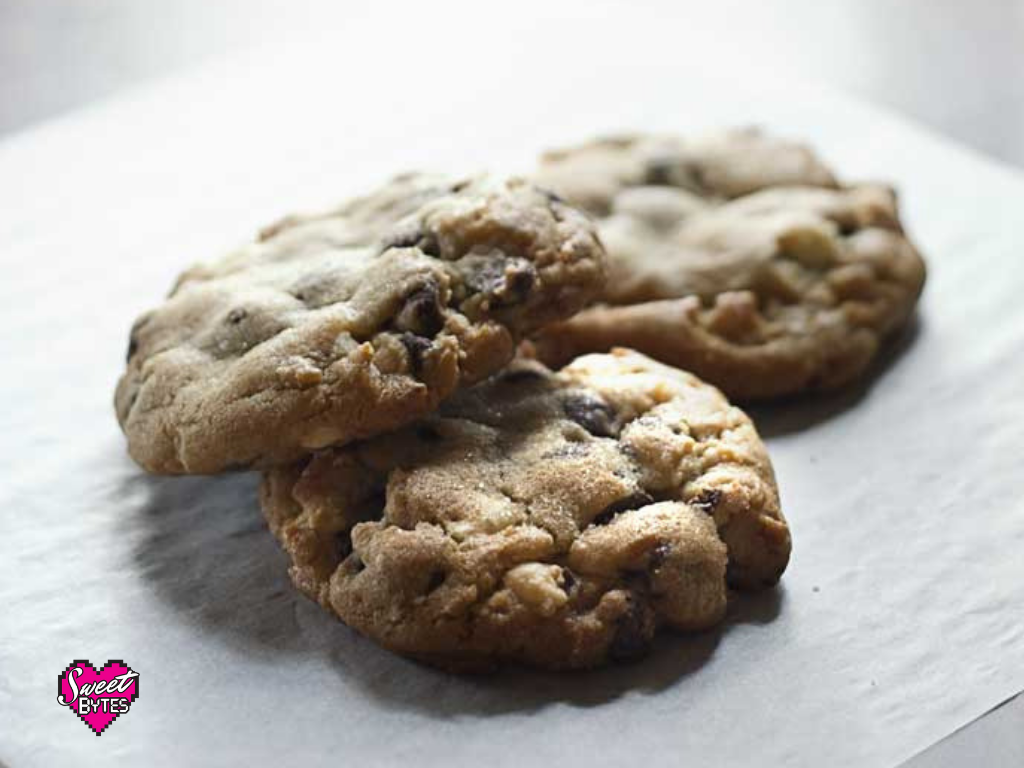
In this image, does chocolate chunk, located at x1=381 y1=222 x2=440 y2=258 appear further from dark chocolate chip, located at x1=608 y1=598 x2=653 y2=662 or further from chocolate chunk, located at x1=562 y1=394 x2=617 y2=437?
dark chocolate chip, located at x1=608 y1=598 x2=653 y2=662

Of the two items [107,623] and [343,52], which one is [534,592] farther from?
[343,52]

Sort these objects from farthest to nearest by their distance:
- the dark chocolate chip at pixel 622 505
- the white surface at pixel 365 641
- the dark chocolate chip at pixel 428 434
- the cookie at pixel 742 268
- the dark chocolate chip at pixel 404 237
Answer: the cookie at pixel 742 268
the dark chocolate chip at pixel 404 237
the dark chocolate chip at pixel 428 434
the dark chocolate chip at pixel 622 505
the white surface at pixel 365 641

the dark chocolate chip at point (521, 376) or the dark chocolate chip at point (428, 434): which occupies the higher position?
the dark chocolate chip at point (428, 434)

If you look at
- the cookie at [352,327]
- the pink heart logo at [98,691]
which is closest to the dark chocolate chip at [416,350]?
the cookie at [352,327]

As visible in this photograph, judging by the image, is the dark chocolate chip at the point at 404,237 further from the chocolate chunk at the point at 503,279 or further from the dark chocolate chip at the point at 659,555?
the dark chocolate chip at the point at 659,555

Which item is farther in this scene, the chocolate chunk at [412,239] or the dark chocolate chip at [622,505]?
the chocolate chunk at [412,239]

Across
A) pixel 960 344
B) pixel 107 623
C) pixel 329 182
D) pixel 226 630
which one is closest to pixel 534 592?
pixel 226 630

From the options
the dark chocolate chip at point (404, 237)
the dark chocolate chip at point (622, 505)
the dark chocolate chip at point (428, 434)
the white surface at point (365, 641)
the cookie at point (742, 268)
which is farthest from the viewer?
the cookie at point (742, 268)
